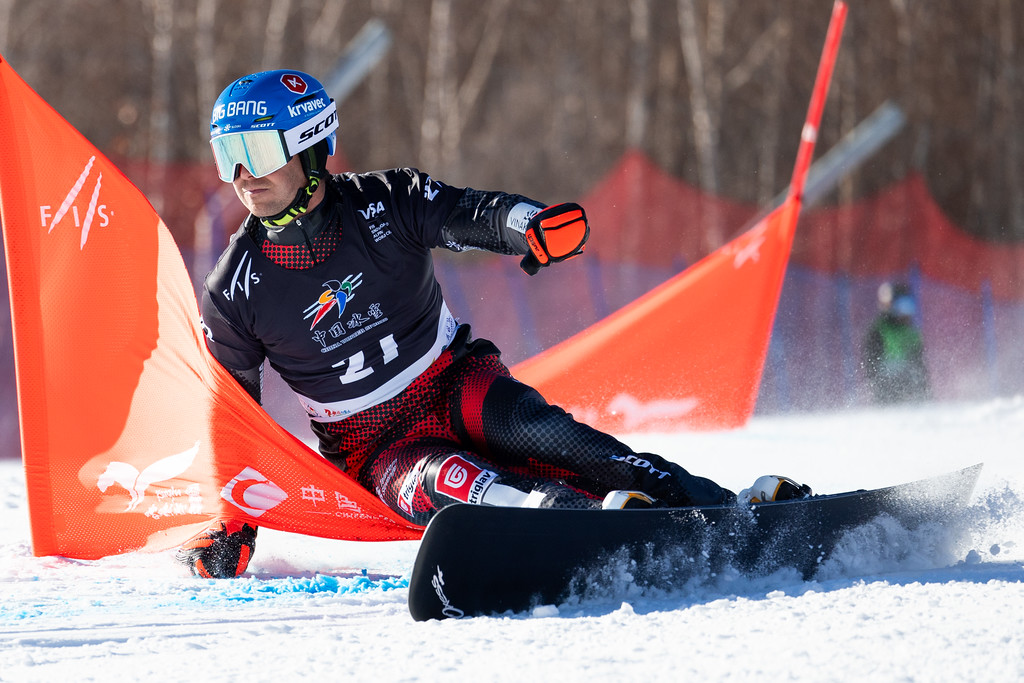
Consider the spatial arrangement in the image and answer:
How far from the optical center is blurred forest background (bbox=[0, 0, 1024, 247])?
15117 millimetres

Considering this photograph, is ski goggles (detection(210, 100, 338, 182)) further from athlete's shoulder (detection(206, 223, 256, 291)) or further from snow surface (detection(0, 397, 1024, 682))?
snow surface (detection(0, 397, 1024, 682))

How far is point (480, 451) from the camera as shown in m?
3.04

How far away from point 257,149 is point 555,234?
893mm

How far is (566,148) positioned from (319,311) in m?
14.3

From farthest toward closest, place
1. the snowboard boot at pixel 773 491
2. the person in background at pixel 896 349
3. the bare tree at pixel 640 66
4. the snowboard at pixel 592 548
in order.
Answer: the bare tree at pixel 640 66 → the person in background at pixel 896 349 → the snowboard boot at pixel 773 491 → the snowboard at pixel 592 548

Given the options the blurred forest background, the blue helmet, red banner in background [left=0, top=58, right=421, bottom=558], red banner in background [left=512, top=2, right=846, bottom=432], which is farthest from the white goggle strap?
the blurred forest background

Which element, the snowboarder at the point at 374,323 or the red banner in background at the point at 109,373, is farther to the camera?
the red banner in background at the point at 109,373

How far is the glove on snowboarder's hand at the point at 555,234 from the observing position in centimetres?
267

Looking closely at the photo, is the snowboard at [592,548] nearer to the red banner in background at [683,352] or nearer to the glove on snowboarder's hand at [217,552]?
the glove on snowboarder's hand at [217,552]

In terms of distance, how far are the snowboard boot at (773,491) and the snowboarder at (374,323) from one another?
3.3 inches

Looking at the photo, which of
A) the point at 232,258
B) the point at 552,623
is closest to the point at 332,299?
the point at 232,258

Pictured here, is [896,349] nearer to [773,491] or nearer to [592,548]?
[773,491]

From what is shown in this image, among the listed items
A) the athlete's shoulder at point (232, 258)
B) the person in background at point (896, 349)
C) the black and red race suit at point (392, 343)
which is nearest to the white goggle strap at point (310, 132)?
the black and red race suit at point (392, 343)

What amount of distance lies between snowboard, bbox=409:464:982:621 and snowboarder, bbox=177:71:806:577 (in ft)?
0.90
